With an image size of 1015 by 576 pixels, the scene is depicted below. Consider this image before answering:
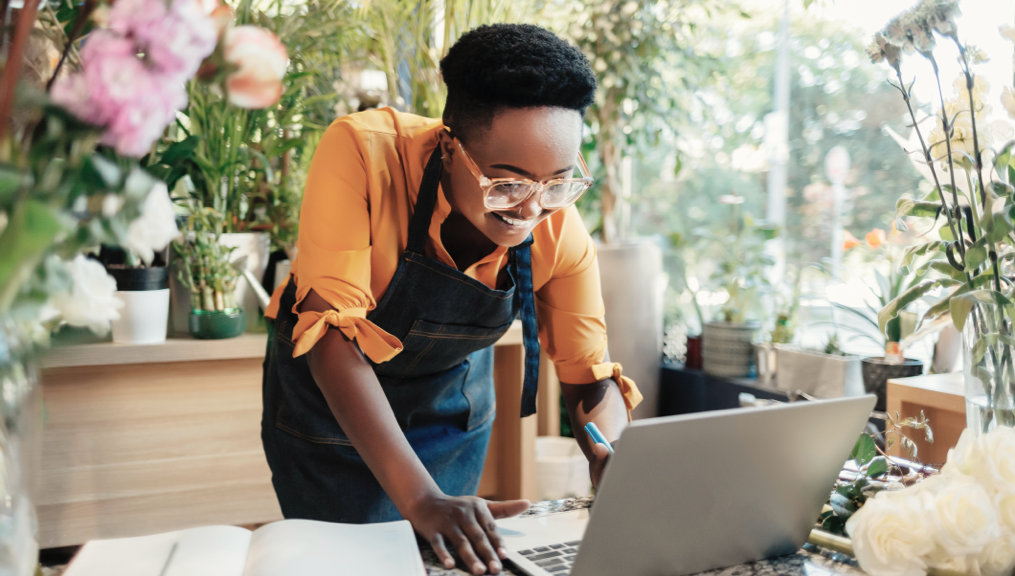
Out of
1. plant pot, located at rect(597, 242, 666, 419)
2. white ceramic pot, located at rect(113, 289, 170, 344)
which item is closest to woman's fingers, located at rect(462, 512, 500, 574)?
white ceramic pot, located at rect(113, 289, 170, 344)

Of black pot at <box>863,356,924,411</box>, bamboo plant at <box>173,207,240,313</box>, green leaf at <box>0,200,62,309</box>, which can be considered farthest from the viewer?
black pot at <box>863,356,924,411</box>

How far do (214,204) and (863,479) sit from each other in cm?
161

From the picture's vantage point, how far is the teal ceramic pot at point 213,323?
1.80m

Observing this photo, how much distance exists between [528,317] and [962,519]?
0.73 metres

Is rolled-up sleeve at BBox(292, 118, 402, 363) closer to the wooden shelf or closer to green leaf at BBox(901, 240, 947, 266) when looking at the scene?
green leaf at BBox(901, 240, 947, 266)

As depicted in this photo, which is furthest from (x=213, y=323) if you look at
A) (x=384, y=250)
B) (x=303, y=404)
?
(x=384, y=250)

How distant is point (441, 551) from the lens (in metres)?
0.76

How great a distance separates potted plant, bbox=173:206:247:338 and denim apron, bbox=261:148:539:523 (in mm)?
373

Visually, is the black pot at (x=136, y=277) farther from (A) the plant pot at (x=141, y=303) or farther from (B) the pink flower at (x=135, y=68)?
(B) the pink flower at (x=135, y=68)

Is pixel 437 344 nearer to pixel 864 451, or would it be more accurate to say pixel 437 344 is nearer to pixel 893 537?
pixel 864 451

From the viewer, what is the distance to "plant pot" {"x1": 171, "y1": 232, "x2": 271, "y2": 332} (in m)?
1.87

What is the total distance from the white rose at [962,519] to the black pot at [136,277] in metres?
1.59

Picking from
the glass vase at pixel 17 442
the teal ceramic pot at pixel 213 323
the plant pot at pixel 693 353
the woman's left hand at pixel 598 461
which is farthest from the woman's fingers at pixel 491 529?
the plant pot at pixel 693 353

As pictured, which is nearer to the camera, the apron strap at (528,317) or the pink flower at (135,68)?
the pink flower at (135,68)
